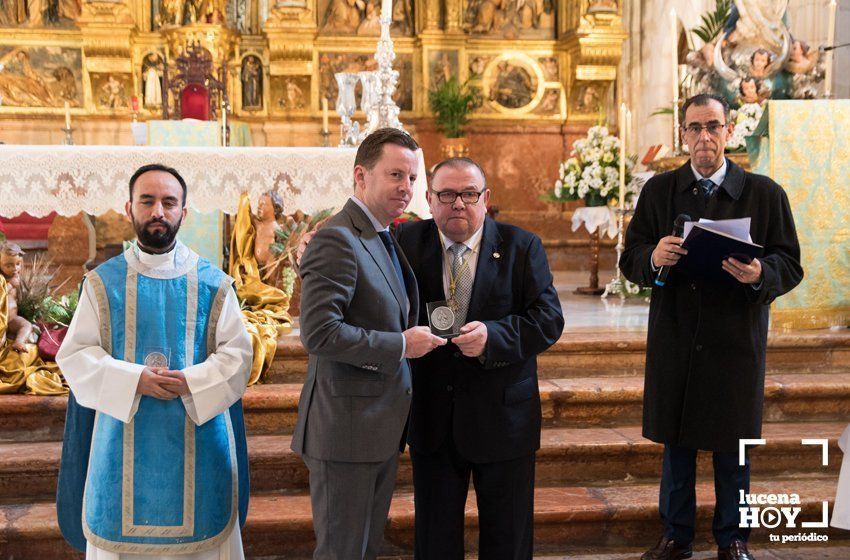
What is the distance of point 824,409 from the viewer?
503 cm

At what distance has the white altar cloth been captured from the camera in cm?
560

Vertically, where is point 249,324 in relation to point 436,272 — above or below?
below

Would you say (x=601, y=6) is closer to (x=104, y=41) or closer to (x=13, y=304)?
(x=104, y=41)

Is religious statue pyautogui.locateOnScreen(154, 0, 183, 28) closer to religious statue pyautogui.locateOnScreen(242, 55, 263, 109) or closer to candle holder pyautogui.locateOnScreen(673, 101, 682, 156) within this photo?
religious statue pyautogui.locateOnScreen(242, 55, 263, 109)

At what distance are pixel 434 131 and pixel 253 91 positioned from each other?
1959 millimetres

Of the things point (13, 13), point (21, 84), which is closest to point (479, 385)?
point (21, 84)

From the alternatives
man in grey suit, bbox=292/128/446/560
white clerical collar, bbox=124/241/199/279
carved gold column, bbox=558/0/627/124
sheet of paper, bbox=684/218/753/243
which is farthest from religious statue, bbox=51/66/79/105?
sheet of paper, bbox=684/218/753/243

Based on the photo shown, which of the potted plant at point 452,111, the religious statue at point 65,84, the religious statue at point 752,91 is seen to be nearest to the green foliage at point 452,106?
the potted plant at point 452,111

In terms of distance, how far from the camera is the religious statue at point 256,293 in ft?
16.5

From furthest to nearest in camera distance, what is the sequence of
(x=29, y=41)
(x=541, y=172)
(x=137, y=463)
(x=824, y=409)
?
(x=541, y=172), (x=29, y=41), (x=824, y=409), (x=137, y=463)

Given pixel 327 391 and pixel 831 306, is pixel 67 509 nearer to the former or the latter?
pixel 327 391

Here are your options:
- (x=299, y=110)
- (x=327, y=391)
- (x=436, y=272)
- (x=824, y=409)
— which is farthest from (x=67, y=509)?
(x=299, y=110)

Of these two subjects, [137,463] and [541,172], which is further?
[541,172]

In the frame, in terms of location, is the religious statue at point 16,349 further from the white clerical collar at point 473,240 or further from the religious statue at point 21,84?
the religious statue at point 21,84
